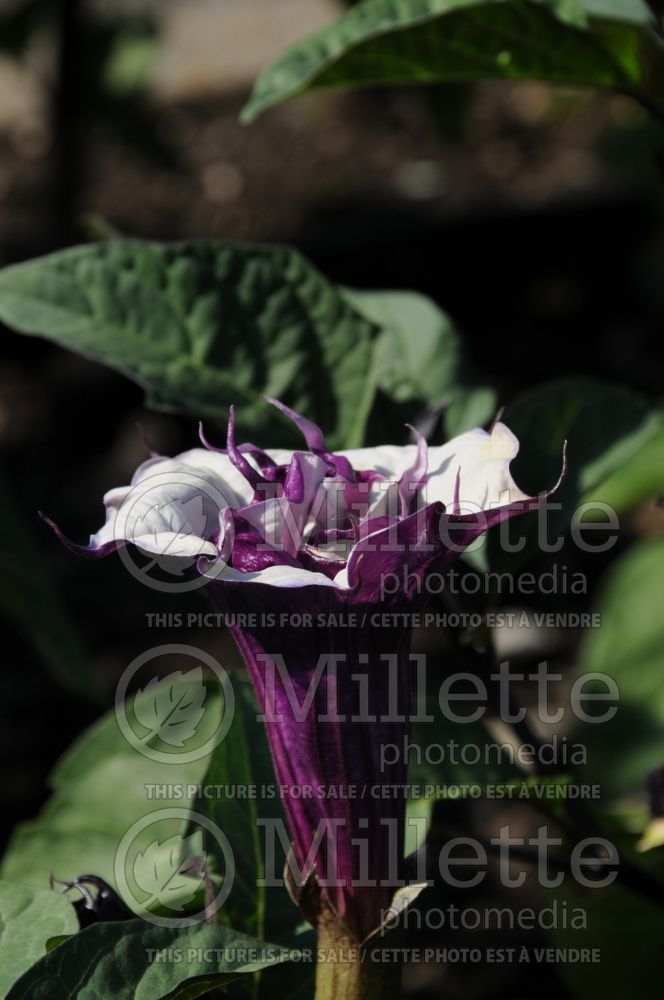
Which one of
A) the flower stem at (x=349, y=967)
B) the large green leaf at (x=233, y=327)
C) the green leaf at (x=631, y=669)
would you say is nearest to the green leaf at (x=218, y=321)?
the large green leaf at (x=233, y=327)

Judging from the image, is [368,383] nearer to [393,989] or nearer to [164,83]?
[393,989]

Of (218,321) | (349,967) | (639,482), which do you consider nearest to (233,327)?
(218,321)

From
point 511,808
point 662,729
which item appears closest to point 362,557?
point 662,729

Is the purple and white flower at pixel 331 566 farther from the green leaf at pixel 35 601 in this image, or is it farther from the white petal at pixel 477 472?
the green leaf at pixel 35 601

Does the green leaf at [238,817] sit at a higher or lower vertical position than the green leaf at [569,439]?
lower

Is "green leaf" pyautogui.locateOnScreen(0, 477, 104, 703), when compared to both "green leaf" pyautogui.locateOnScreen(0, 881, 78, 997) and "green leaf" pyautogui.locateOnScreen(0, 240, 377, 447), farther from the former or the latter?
"green leaf" pyautogui.locateOnScreen(0, 881, 78, 997)

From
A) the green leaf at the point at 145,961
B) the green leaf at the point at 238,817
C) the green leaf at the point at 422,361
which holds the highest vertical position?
the green leaf at the point at 422,361

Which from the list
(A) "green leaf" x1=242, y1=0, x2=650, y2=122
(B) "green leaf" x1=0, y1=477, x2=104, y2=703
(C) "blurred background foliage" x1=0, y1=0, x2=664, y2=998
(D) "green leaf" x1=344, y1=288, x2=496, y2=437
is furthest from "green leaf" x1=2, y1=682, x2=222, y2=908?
(A) "green leaf" x1=242, y1=0, x2=650, y2=122
